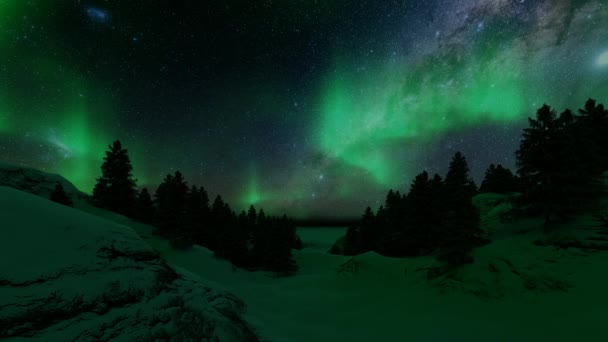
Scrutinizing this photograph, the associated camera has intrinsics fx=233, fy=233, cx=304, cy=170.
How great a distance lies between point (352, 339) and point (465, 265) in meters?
8.13

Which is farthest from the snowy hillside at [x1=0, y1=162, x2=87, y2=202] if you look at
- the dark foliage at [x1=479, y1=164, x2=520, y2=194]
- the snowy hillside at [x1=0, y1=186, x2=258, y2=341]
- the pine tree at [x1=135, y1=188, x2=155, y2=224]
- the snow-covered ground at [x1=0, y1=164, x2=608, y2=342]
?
the dark foliage at [x1=479, y1=164, x2=520, y2=194]

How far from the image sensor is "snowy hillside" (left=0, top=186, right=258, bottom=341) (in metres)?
3.55

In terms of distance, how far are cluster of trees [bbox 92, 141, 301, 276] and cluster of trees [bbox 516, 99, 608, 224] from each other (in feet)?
70.0

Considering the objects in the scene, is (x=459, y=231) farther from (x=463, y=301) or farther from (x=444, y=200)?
(x=444, y=200)

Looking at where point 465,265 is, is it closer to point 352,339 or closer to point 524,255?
point 524,255

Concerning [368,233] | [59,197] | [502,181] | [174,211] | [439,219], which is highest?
[502,181]

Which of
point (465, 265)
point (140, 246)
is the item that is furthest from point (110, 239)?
point (465, 265)

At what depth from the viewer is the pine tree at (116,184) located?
91.8 ft

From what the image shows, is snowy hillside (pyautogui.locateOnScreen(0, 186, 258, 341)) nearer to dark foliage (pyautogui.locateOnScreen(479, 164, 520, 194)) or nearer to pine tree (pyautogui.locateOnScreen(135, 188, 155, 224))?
pine tree (pyautogui.locateOnScreen(135, 188, 155, 224))

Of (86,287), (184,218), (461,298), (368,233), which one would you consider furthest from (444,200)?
(184,218)

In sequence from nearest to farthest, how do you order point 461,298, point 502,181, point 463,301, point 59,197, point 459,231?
point 463,301 < point 461,298 < point 459,231 < point 59,197 < point 502,181

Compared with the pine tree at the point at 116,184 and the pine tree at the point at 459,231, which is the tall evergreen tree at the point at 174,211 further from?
the pine tree at the point at 459,231

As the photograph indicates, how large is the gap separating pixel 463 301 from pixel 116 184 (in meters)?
35.5

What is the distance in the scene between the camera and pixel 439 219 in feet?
62.7
